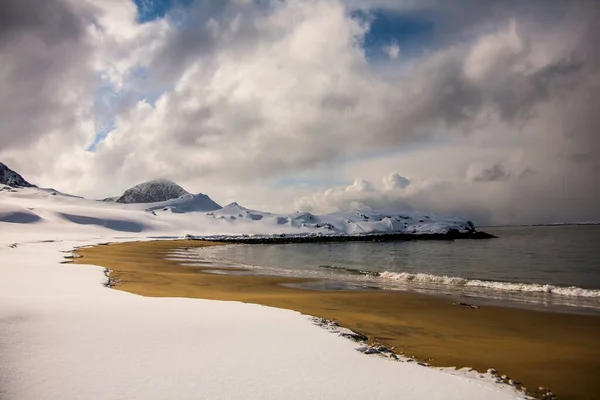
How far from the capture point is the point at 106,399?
17.6ft

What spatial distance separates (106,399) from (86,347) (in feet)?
7.74

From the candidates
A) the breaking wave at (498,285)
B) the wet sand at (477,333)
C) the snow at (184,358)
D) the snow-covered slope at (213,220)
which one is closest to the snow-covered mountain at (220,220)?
the snow-covered slope at (213,220)

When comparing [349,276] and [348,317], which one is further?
[349,276]

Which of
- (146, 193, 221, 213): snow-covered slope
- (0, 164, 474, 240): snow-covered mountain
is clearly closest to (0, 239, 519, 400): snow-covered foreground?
(0, 164, 474, 240): snow-covered mountain

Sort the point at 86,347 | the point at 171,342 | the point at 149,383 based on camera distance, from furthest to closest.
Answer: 1. the point at 171,342
2. the point at 86,347
3. the point at 149,383

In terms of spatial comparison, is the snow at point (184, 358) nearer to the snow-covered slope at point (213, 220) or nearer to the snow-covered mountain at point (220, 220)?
the snow-covered mountain at point (220, 220)

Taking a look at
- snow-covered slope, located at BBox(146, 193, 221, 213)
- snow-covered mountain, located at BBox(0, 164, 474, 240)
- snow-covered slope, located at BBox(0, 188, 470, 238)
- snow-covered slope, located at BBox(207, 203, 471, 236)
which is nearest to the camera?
snow-covered mountain, located at BBox(0, 164, 474, 240)

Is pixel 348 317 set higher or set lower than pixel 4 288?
lower

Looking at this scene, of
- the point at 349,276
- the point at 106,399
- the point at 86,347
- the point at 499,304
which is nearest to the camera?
the point at 106,399

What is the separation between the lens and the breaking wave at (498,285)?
2250 cm

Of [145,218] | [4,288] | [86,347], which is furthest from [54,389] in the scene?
[145,218]

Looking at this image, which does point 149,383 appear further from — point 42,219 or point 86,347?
point 42,219

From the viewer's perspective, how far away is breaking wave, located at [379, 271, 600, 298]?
22.5 metres

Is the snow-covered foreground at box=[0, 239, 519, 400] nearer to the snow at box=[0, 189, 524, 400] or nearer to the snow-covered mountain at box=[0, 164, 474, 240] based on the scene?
the snow at box=[0, 189, 524, 400]
